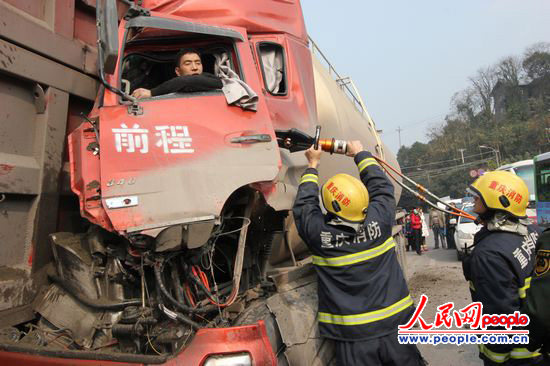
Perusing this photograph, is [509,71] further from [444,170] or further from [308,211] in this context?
[308,211]

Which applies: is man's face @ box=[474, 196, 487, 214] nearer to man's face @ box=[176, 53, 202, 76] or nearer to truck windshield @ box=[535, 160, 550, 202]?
man's face @ box=[176, 53, 202, 76]

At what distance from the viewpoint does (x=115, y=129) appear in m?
2.27

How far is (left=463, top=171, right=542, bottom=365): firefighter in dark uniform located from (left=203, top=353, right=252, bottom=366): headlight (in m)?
1.47

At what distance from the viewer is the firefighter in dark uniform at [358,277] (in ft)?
7.84

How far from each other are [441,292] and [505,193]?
5421 millimetres

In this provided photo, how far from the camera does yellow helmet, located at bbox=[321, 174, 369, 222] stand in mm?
2471

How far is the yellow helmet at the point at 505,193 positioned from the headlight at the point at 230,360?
1740 mm

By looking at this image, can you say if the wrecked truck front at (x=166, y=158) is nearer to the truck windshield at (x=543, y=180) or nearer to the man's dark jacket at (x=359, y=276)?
the man's dark jacket at (x=359, y=276)

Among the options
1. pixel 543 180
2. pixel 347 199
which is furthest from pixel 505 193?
pixel 543 180

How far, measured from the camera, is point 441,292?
24.2ft

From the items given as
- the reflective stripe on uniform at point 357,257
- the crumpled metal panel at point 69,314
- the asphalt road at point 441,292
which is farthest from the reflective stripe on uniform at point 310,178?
the asphalt road at point 441,292

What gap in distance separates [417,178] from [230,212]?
61321 millimetres

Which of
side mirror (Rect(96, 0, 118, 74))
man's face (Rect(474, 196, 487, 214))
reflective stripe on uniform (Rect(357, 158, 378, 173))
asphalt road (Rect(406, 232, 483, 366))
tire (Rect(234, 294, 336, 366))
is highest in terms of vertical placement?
side mirror (Rect(96, 0, 118, 74))

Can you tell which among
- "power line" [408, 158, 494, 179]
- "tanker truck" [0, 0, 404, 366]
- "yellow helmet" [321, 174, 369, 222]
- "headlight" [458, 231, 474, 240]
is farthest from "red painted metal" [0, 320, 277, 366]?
"power line" [408, 158, 494, 179]
